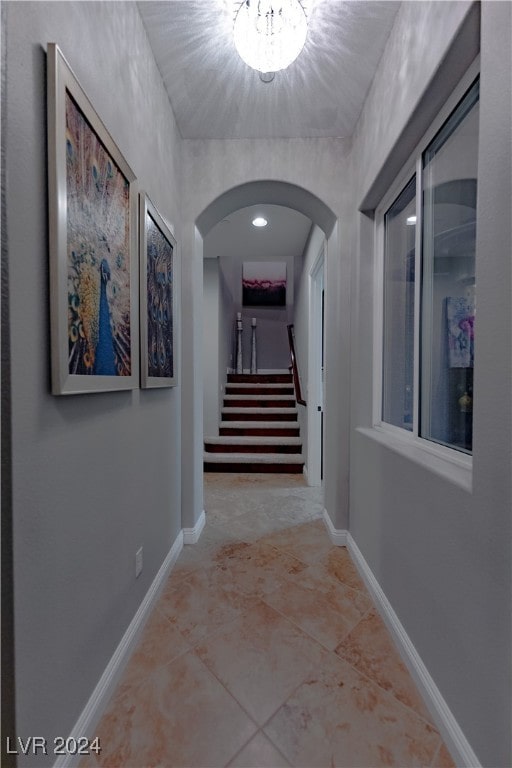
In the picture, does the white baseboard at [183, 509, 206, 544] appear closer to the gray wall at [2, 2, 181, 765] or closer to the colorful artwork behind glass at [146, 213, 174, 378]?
the gray wall at [2, 2, 181, 765]

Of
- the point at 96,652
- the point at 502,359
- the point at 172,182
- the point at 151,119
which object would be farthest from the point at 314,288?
the point at 96,652

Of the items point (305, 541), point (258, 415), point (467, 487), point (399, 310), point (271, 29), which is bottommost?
point (305, 541)

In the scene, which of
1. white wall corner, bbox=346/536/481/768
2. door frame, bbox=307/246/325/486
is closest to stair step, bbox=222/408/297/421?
door frame, bbox=307/246/325/486

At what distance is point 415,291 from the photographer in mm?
1500

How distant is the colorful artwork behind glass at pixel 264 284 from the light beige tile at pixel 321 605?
608cm

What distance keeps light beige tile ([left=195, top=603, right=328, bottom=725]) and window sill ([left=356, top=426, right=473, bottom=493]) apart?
0.89m

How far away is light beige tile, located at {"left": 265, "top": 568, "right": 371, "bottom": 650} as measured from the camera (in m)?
1.42

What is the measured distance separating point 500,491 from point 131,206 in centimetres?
158

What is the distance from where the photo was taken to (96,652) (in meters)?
1.04

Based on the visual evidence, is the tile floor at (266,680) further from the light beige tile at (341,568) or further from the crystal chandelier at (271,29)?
the crystal chandelier at (271,29)

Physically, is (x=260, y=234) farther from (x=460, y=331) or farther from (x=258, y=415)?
(x=460, y=331)

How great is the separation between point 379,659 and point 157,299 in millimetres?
1856

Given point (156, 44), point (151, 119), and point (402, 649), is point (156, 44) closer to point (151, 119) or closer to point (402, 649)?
point (151, 119)

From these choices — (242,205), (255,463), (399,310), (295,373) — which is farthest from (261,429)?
(399,310)
